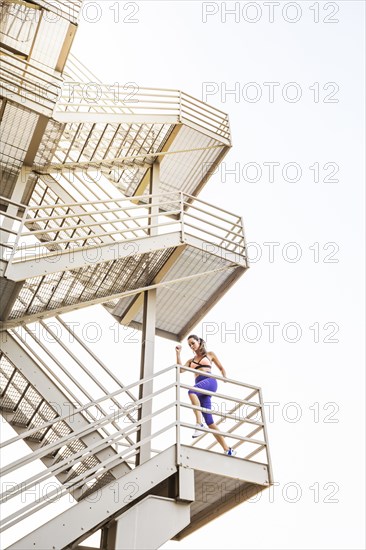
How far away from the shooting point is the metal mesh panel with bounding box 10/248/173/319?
8.79 metres

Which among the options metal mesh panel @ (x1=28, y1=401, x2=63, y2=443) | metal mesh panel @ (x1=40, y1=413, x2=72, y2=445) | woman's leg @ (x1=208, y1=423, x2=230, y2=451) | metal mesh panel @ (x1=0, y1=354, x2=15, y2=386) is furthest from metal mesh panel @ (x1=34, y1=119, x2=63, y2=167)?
woman's leg @ (x1=208, y1=423, x2=230, y2=451)

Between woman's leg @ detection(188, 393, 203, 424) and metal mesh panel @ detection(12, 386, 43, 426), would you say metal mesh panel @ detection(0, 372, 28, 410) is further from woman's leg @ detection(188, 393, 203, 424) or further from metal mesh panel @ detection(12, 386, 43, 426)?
woman's leg @ detection(188, 393, 203, 424)

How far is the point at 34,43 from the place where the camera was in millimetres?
11734

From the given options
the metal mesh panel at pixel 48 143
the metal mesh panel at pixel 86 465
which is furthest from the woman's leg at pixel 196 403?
the metal mesh panel at pixel 48 143

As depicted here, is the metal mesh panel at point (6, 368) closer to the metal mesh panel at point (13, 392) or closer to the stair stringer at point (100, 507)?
the metal mesh panel at point (13, 392)

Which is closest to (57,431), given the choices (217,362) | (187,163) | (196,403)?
(196,403)

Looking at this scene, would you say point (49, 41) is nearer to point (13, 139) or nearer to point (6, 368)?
point (13, 139)

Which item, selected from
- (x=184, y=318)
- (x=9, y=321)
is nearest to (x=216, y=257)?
(x=184, y=318)

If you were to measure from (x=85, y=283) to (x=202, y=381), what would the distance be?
2557 mm

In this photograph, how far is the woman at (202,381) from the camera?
830 centimetres

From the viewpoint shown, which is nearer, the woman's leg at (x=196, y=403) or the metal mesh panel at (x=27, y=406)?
the woman's leg at (x=196, y=403)

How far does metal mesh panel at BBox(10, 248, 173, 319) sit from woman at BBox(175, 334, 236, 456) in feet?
5.00

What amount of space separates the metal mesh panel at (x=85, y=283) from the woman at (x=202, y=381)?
1524 millimetres

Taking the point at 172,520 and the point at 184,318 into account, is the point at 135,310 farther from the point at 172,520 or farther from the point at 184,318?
the point at 172,520
